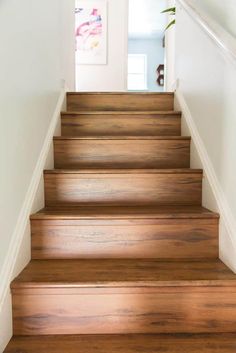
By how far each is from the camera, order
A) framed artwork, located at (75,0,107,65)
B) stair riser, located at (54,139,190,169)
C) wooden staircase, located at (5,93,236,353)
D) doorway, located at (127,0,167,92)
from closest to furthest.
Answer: wooden staircase, located at (5,93,236,353) < stair riser, located at (54,139,190,169) < framed artwork, located at (75,0,107,65) < doorway, located at (127,0,167,92)

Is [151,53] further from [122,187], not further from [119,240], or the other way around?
[119,240]

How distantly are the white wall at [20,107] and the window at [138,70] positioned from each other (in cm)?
558

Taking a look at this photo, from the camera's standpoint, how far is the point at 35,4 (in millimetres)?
1652

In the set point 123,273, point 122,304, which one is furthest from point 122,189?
point 122,304

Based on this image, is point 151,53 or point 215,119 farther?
point 151,53

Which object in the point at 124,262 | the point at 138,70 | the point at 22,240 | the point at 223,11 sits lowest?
the point at 124,262

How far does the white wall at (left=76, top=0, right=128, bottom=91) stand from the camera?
4.52m

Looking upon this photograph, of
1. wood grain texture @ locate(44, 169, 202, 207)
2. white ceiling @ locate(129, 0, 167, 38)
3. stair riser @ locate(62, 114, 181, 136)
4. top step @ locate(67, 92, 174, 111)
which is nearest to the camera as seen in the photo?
wood grain texture @ locate(44, 169, 202, 207)

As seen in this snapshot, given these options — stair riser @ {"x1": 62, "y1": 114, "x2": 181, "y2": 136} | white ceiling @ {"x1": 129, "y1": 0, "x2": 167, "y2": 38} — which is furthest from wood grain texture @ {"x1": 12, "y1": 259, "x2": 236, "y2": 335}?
white ceiling @ {"x1": 129, "y1": 0, "x2": 167, "y2": 38}

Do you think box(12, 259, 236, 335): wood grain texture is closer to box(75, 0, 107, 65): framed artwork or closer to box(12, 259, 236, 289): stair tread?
box(12, 259, 236, 289): stair tread

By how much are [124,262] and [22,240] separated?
451 millimetres

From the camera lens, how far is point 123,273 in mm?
1269

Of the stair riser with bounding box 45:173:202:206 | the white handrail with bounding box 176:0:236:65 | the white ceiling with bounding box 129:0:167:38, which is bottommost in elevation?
the stair riser with bounding box 45:173:202:206

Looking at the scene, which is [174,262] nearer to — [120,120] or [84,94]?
[120,120]
